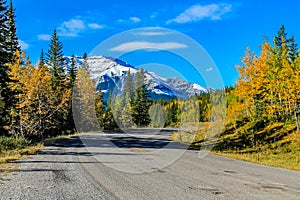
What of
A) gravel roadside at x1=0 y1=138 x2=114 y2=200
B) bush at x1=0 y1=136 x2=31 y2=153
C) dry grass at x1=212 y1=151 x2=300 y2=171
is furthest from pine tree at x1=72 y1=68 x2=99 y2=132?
gravel roadside at x1=0 y1=138 x2=114 y2=200

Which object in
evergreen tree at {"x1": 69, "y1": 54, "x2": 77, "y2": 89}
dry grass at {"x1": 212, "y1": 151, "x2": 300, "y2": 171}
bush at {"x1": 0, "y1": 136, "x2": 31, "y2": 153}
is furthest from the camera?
evergreen tree at {"x1": 69, "y1": 54, "x2": 77, "y2": 89}

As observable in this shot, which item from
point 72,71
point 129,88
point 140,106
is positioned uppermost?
point 72,71

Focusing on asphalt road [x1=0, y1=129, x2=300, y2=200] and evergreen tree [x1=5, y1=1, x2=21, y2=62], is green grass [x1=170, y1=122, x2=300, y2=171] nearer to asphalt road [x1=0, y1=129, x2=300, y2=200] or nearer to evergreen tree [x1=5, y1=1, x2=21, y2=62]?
asphalt road [x1=0, y1=129, x2=300, y2=200]

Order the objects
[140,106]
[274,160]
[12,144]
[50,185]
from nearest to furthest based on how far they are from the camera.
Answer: [50,185] → [274,160] → [12,144] → [140,106]

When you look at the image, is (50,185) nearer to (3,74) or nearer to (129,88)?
(3,74)

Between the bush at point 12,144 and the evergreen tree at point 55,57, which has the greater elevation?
the evergreen tree at point 55,57

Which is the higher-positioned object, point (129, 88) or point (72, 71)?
point (72, 71)

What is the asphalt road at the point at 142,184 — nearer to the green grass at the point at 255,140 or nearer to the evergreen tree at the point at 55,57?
the green grass at the point at 255,140

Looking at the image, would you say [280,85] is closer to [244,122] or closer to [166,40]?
[244,122]

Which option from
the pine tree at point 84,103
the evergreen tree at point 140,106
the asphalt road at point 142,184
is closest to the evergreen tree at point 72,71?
the pine tree at point 84,103

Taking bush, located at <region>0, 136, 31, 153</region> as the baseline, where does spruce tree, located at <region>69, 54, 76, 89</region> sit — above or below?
above

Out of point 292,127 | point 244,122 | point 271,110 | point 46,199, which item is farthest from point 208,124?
point 46,199

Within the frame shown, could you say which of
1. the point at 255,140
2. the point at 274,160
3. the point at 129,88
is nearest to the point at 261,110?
the point at 255,140

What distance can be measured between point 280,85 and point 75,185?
31623 millimetres
